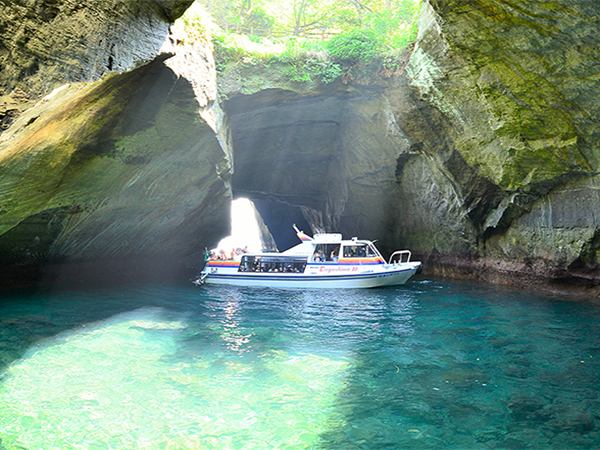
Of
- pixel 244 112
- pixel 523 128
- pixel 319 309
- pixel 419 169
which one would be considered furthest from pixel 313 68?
pixel 319 309

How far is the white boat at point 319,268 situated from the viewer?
1698 centimetres

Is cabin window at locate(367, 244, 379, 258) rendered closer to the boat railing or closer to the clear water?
the boat railing

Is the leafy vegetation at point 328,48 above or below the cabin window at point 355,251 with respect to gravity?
A: above

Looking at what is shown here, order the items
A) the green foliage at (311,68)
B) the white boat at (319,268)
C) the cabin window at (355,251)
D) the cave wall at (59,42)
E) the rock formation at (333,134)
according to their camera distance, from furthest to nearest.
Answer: the cabin window at (355,251) → the green foliage at (311,68) → the white boat at (319,268) → the rock formation at (333,134) → the cave wall at (59,42)

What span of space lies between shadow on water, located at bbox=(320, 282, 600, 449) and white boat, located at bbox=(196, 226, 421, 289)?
5.72 m

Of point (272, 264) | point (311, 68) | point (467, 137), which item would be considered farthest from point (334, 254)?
point (311, 68)

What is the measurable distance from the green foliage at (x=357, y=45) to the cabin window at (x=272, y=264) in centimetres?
813

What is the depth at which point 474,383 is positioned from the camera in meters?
6.43

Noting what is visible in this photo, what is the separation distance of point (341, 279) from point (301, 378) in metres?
10.6

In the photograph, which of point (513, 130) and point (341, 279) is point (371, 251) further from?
point (513, 130)

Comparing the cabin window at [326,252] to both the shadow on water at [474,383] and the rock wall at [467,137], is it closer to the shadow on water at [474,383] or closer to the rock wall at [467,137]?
the rock wall at [467,137]

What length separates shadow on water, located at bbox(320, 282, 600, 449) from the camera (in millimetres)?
4926

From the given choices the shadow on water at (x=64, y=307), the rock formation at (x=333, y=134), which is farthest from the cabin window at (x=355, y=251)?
the shadow on water at (x=64, y=307)

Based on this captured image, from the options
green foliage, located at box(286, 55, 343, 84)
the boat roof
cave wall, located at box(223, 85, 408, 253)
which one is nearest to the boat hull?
the boat roof
